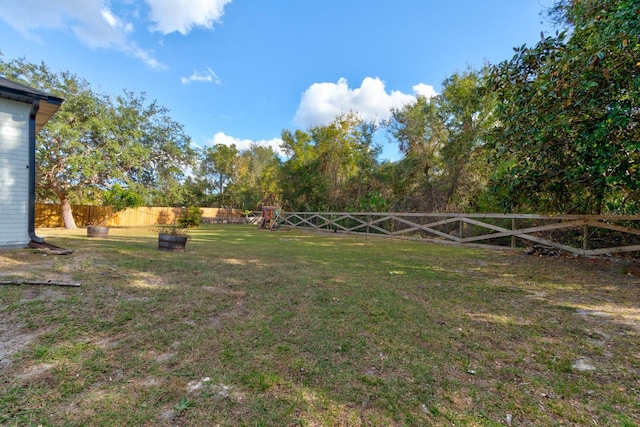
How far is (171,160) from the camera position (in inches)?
619

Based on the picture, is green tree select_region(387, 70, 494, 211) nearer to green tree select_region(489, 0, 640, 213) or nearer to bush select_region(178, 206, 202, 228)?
green tree select_region(489, 0, 640, 213)

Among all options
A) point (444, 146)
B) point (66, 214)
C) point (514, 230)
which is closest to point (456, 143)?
point (444, 146)

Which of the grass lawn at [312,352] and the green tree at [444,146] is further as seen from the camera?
the green tree at [444,146]

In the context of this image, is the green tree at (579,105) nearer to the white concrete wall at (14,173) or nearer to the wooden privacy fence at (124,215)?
the white concrete wall at (14,173)

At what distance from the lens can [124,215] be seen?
19.0 metres

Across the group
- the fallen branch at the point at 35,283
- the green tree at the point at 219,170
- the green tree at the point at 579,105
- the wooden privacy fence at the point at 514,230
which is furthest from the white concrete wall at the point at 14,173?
the green tree at the point at 219,170

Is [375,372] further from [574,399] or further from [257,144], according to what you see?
[257,144]

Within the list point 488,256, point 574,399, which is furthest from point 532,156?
point 574,399

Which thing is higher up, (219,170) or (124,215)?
(219,170)

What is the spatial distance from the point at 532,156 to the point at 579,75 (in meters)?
1.79

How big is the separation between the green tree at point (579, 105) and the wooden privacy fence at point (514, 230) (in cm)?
83

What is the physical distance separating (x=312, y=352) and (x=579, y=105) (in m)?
5.10

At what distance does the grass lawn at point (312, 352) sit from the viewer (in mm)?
1498

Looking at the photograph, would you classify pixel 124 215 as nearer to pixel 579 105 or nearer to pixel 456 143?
pixel 456 143
